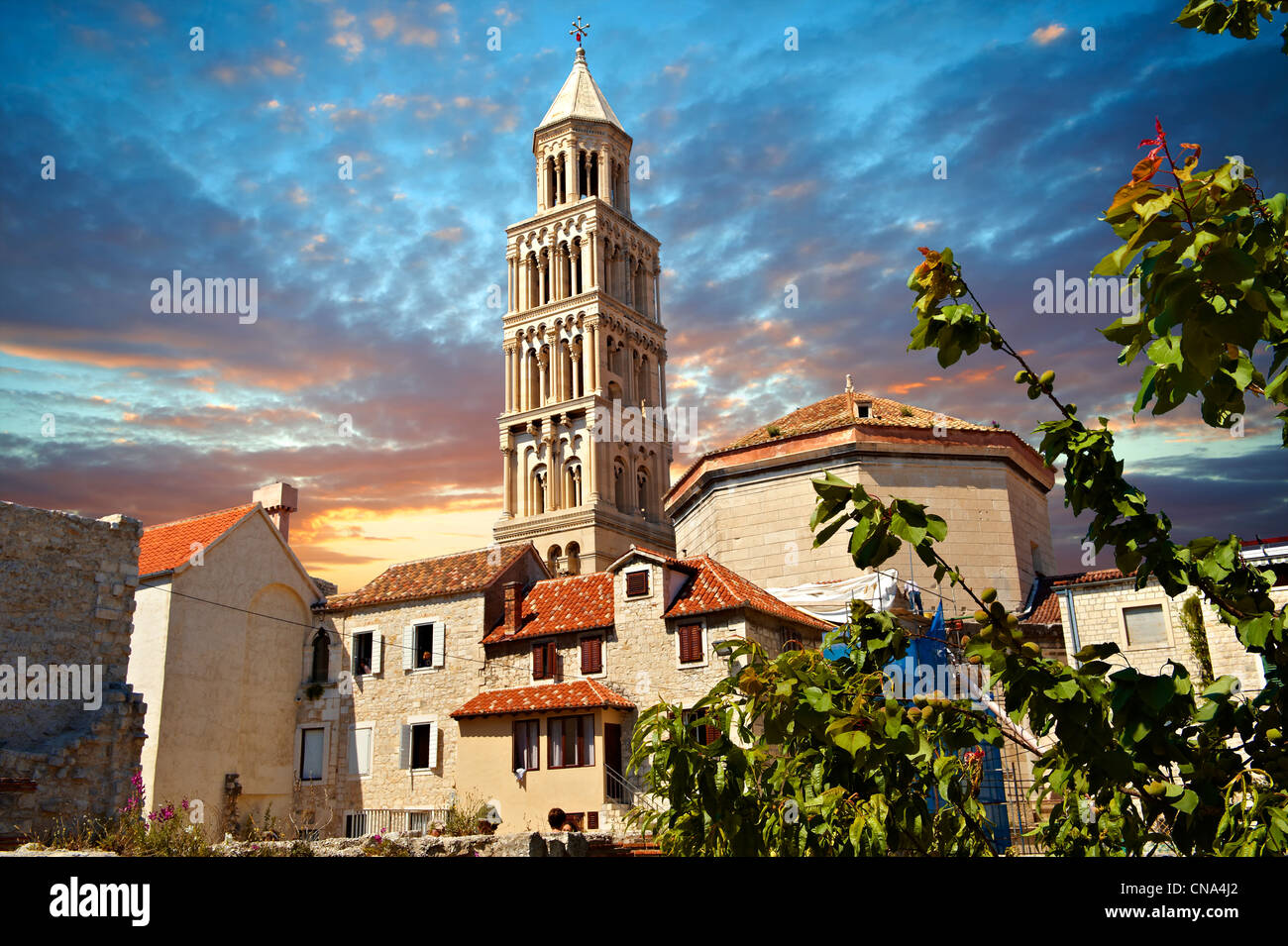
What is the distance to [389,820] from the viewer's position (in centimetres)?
3209

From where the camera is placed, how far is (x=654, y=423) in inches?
2869

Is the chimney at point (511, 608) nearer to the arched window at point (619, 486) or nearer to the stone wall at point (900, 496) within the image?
the stone wall at point (900, 496)

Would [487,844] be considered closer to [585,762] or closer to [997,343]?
[997,343]

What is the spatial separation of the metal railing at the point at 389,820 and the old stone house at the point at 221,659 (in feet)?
10.0

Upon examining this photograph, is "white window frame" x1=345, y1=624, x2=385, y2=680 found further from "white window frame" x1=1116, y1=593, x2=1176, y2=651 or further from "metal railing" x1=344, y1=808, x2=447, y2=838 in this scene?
"white window frame" x1=1116, y1=593, x2=1176, y2=651

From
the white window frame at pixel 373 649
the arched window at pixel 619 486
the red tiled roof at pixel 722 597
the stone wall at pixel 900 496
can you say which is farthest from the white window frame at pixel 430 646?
the arched window at pixel 619 486

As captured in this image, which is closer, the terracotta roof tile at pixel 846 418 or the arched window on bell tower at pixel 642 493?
the terracotta roof tile at pixel 846 418

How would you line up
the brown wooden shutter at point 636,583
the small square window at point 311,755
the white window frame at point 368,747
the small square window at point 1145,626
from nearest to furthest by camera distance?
1. the small square window at point 1145,626
2. the brown wooden shutter at point 636,583
3. the white window frame at point 368,747
4. the small square window at point 311,755

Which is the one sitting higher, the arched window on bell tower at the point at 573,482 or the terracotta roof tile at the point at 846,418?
the arched window on bell tower at the point at 573,482

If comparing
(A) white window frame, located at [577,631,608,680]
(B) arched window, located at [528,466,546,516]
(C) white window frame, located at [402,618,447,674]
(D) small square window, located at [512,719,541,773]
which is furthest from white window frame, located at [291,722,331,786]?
(B) arched window, located at [528,466,546,516]

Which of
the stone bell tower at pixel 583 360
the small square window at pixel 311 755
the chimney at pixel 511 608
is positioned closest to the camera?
the chimney at pixel 511 608

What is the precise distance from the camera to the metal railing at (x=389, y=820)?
103 feet

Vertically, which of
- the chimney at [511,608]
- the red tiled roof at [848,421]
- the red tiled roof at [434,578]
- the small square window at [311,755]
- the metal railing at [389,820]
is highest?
the red tiled roof at [848,421]
